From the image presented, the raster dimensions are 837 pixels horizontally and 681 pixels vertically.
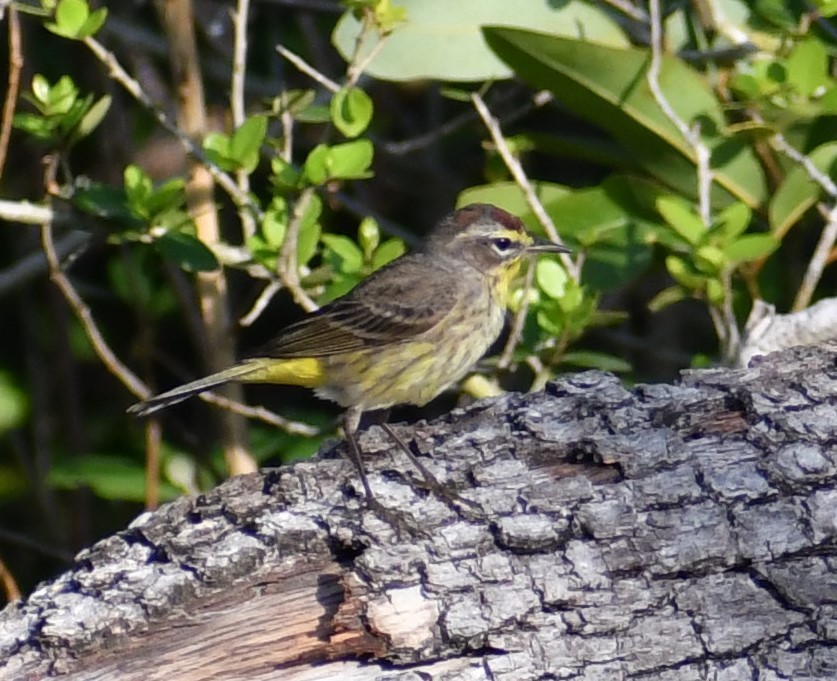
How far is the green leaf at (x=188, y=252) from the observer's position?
166 inches

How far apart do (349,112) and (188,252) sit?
68 cm

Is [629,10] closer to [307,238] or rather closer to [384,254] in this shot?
[384,254]

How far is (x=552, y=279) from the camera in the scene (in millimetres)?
4285

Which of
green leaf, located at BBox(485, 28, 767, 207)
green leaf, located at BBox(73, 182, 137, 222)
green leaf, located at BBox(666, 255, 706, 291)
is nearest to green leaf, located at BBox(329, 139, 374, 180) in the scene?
green leaf, located at BBox(485, 28, 767, 207)

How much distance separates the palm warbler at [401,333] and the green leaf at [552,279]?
0.26ft

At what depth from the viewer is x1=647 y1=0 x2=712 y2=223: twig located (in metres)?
4.07

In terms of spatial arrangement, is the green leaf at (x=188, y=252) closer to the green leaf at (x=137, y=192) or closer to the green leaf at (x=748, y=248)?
the green leaf at (x=137, y=192)

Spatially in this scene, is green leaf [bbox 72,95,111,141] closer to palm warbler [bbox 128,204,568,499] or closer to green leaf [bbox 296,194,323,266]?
green leaf [bbox 296,194,323,266]

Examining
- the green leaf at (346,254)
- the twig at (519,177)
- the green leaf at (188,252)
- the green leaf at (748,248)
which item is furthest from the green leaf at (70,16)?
the green leaf at (748,248)

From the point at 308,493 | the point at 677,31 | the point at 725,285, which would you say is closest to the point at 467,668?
the point at 308,493

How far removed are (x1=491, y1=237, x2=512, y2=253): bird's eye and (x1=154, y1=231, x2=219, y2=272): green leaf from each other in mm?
1074

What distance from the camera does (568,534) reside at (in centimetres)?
294

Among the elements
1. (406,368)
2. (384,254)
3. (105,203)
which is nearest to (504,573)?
(384,254)

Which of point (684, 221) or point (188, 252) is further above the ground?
point (188, 252)
